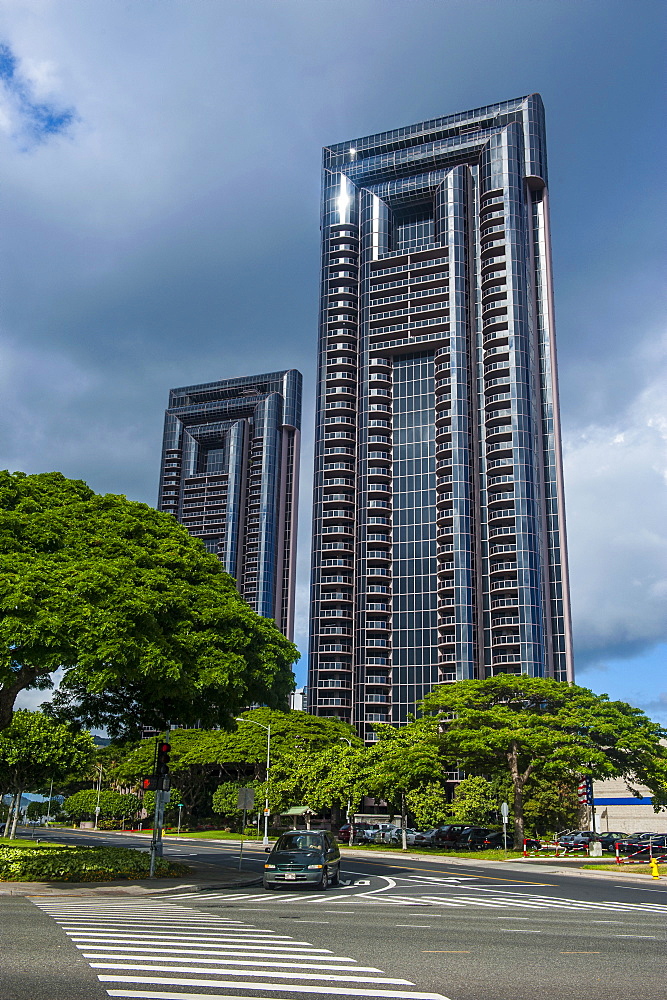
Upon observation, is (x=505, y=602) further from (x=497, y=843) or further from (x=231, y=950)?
(x=231, y=950)

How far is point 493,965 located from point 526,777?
4357 centimetres

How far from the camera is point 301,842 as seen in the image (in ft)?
86.2

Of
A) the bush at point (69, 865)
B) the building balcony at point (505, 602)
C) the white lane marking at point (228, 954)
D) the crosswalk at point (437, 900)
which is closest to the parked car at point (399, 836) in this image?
the crosswalk at point (437, 900)

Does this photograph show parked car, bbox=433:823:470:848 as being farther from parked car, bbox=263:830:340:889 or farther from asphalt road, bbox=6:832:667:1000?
asphalt road, bbox=6:832:667:1000

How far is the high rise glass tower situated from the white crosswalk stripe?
13097 cm

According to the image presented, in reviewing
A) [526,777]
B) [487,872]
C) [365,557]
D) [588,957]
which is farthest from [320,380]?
[588,957]

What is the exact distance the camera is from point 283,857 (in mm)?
25297

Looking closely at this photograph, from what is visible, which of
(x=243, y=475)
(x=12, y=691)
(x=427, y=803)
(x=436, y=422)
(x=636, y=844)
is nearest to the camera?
(x=12, y=691)

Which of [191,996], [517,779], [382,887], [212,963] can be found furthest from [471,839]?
[191,996]

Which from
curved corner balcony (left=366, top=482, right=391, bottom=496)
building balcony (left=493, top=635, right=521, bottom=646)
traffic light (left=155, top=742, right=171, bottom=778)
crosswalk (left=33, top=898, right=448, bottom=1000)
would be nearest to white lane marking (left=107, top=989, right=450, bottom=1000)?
crosswalk (left=33, top=898, right=448, bottom=1000)

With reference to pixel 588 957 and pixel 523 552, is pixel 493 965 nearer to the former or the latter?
pixel 588 957

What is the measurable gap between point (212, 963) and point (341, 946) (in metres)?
2.83

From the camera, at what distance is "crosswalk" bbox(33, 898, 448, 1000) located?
9.59 m

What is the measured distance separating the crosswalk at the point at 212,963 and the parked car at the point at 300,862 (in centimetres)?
806
